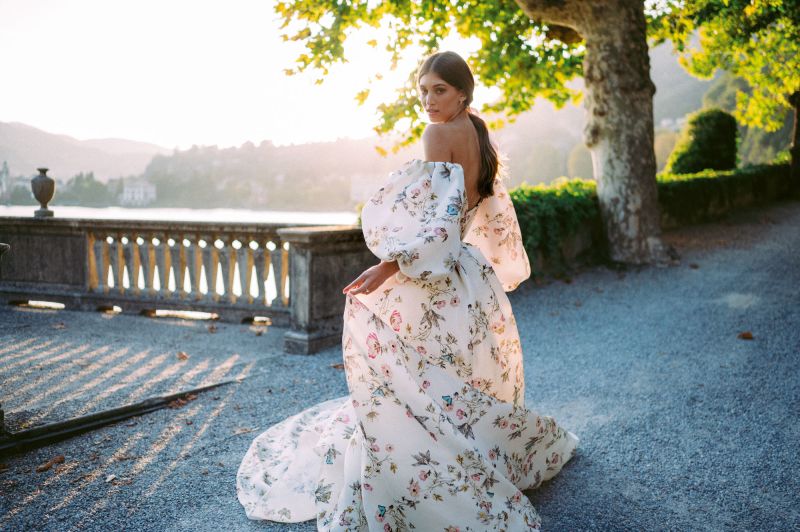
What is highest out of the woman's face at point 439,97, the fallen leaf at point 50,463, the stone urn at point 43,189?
the woman's face at point 439,97

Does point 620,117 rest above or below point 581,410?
above

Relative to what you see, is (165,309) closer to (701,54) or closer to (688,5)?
(688,5)

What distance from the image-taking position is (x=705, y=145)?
1764 cm

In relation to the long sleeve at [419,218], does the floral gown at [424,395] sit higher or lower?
lower

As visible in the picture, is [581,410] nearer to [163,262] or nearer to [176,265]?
[176,265]

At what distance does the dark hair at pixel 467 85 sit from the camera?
8.50 ft

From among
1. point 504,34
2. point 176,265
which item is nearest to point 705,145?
point 504,34

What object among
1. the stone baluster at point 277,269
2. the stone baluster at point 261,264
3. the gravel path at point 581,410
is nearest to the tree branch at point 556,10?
the gravel path at point 581,410

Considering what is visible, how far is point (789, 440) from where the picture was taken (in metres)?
3.56

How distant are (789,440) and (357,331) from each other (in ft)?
9.23

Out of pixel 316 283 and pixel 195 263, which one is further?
pixel 195 263

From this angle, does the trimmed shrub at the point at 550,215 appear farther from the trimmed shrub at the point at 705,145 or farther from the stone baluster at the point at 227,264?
the trimmed shrub at the point at 705,145

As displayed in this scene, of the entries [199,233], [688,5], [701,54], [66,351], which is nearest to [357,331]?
[66,351]

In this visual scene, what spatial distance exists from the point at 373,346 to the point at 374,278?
0.30m
